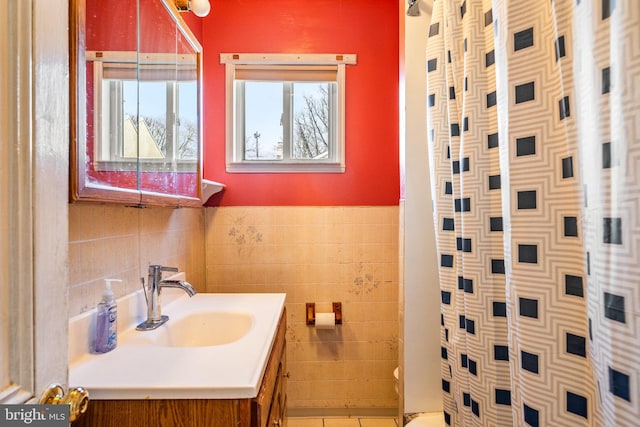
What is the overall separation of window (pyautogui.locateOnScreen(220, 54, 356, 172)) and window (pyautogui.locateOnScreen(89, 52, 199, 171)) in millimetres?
487

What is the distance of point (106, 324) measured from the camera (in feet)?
3.16

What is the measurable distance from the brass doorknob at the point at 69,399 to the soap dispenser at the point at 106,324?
1.65 ft

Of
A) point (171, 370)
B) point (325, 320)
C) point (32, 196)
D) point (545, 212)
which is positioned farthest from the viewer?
point (325, 320)

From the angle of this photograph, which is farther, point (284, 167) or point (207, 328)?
point (284, 167)

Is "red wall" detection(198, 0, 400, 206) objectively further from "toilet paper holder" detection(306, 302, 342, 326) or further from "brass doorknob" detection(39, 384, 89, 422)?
"brass doorknob" detection(39, 384, 89, 422)

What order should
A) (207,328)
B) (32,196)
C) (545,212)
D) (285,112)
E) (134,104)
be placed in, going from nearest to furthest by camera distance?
(32,196) → (545,212) → (134,104) → (207,328) → (285,112)

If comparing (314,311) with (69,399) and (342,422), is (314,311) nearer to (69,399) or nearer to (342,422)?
(342,422)

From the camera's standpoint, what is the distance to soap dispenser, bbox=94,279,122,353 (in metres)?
0.96

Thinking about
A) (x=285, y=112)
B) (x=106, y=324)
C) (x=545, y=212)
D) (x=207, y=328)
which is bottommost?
(x=207, y=328)

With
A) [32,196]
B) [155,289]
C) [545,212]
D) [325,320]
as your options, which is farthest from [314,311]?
[32,196]

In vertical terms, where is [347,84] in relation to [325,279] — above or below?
above

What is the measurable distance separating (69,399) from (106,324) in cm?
52

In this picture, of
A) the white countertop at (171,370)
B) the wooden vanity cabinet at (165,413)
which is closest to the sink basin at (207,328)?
the white countertop at (171,370)

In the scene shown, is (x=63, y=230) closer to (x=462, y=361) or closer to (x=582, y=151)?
(x=582, y=151)
